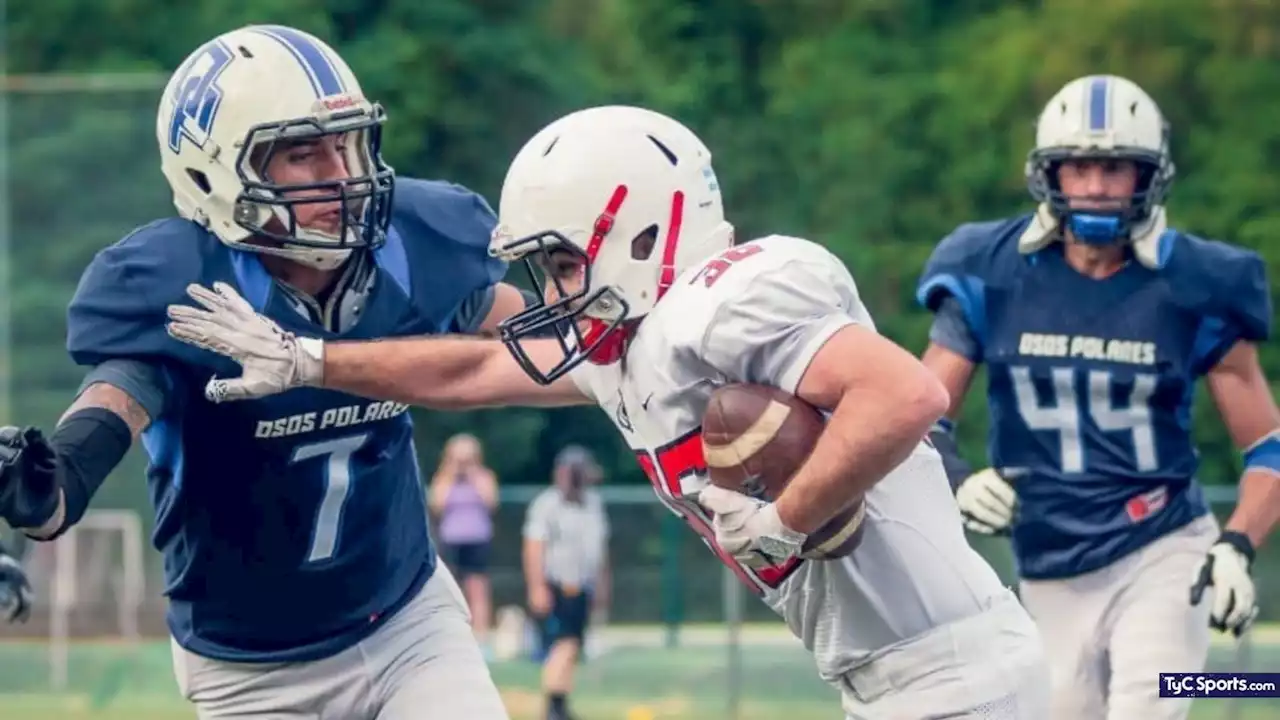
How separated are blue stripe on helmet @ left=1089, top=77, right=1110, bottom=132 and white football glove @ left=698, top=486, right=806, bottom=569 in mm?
2904

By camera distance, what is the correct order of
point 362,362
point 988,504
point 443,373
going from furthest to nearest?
point 988,504 < point 443,373 < point 362,362

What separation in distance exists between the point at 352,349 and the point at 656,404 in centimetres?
70

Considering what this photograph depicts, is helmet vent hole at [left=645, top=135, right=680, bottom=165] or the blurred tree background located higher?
helmet vent hole at [left=645, top=135, right=680, bottom=165]

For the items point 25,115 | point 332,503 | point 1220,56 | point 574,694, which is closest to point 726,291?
point 332,503

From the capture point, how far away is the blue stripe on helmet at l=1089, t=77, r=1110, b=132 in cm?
644

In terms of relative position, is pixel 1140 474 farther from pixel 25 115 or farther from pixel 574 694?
pixel 25 115

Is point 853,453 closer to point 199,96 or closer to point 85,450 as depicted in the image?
point 85,450

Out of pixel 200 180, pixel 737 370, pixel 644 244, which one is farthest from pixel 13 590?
pixel 737 370

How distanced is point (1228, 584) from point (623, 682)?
6880 millimetres

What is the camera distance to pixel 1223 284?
616cm

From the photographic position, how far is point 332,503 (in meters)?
4.74

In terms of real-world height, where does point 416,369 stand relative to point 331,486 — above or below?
above

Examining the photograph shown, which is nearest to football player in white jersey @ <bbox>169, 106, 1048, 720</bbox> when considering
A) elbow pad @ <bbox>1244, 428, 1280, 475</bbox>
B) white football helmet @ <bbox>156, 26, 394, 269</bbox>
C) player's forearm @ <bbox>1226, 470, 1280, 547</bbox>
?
white football helmet @ <bbox>156, 26, 394, 269</bbox>

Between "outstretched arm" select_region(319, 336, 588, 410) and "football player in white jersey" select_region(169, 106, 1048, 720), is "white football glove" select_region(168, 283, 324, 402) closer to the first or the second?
"outstretched arm" select_region(319, 336, 588, 410)
